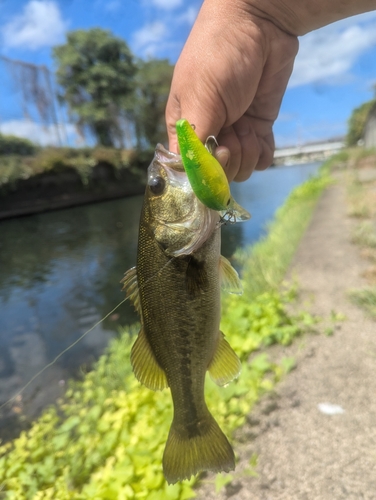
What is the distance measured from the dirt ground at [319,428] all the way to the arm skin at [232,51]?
7.49ft

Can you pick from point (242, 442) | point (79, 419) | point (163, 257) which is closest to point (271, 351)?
point (242, 442)

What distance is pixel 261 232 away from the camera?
14.5m

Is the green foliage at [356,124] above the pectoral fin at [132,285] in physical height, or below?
below

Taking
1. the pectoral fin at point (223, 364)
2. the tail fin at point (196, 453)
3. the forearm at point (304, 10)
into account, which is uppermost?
the forearm at point (304, 10)

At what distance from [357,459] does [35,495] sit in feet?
7.85

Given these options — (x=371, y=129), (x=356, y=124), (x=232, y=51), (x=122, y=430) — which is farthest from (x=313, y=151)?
(x=232, y=51)

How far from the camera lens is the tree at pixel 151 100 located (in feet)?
158

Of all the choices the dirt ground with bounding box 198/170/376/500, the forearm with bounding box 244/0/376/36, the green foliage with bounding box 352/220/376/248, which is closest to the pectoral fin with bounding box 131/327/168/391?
the dirt ground with bounding box 198/170/376/500

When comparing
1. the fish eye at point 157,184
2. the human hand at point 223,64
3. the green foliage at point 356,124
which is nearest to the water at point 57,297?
the fish eye at point 157,184

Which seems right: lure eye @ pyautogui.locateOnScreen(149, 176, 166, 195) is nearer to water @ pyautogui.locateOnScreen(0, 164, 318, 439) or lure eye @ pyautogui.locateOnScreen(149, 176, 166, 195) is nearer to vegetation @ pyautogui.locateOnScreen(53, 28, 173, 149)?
water @ pyautogui.locateOnScreen(0, 164, 318, 439)

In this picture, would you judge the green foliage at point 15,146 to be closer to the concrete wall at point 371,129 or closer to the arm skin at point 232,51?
the arm skin at point 232,51

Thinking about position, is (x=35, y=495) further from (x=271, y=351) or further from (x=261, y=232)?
(x=261, y=232)

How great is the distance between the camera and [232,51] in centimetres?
189

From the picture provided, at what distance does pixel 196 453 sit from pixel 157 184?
4.61 ft
